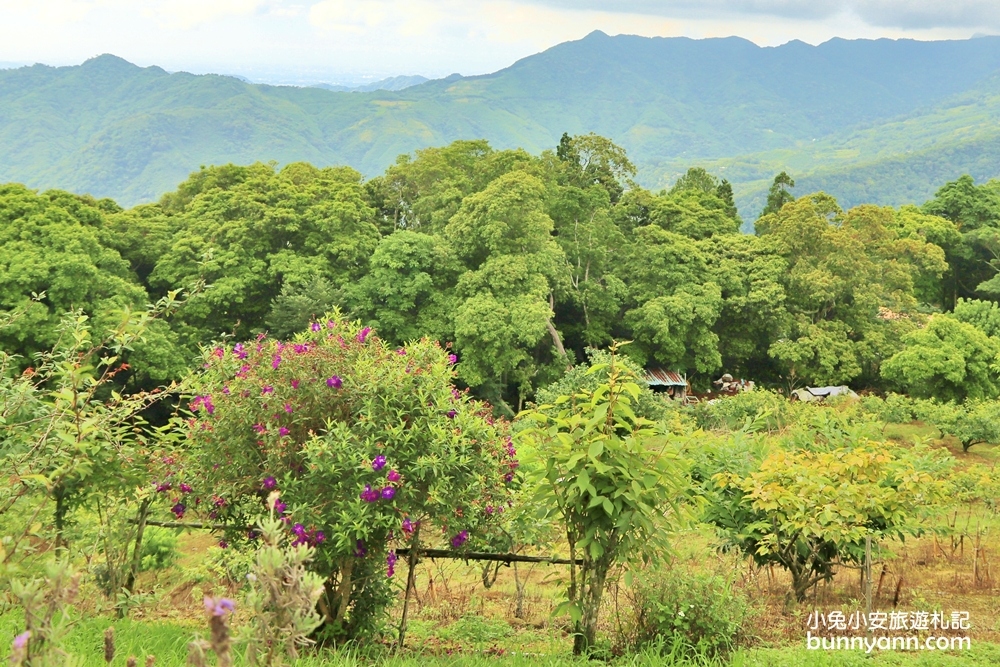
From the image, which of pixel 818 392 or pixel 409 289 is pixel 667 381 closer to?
pixel 818 392

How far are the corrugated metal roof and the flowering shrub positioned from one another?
20992 millimetres

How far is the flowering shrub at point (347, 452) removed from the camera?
13.2 ft

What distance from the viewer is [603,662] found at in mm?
4160

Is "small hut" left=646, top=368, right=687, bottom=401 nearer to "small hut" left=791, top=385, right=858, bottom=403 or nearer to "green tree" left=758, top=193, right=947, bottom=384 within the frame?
"green tree" left=758, top=193, right=947, bottom=384

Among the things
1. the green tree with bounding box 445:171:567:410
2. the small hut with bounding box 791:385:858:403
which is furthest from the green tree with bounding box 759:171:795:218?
the green tree with bounding box 445:171:567:410

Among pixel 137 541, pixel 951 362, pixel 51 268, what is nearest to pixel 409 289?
pixel 51 268

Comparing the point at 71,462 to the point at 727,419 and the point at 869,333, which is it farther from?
the point at 869,333

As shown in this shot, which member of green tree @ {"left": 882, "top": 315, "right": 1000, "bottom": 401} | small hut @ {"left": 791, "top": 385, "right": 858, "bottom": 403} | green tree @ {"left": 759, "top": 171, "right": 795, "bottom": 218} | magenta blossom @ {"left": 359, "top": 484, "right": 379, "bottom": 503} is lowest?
small hut @ {"left": 791, "top": 385, "right": 858, "bottom": 403}

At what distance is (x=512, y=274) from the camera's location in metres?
22.0

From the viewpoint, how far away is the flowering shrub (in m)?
4.02

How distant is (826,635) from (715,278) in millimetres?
21457

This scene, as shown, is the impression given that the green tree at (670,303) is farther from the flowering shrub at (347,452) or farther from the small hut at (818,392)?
the flowering shrub at (347,452)

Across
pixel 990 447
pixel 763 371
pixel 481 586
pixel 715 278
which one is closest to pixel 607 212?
pixel 715 278

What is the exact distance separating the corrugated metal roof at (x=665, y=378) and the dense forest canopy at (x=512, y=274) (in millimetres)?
319
